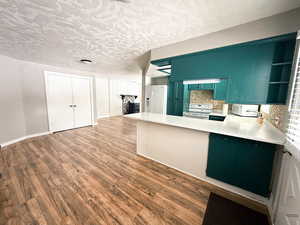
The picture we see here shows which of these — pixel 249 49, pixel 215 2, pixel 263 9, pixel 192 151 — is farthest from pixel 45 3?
pixel 192 151

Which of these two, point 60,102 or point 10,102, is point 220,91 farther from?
point 10,102

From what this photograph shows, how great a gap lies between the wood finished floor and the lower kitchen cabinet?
A: 0.25 meters

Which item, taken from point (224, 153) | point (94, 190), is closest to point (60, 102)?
point (94, 190)

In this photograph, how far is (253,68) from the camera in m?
1.64

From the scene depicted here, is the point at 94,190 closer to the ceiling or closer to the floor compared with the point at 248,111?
closer to the floor

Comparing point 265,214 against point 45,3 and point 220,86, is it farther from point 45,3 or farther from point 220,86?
point 45,3

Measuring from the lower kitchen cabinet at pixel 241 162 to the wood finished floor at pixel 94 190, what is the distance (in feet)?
0.81

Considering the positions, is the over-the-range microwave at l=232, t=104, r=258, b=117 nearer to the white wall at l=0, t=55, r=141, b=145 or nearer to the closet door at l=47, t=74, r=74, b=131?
the closet door at l=47, t=74, r=74, b=131

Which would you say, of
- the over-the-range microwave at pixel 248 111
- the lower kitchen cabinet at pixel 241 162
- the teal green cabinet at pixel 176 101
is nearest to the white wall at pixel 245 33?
the teal green cabinet at pixel 176 101

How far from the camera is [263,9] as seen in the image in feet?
4.53

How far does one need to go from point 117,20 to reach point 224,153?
252cm

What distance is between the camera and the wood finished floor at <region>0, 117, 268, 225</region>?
1.31 metres

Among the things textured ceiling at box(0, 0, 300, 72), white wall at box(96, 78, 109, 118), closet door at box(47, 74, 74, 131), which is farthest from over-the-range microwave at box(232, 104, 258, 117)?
white wall at box(96, 78, 109, 118)

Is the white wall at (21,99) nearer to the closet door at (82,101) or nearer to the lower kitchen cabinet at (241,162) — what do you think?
the closet door at (82,101)
